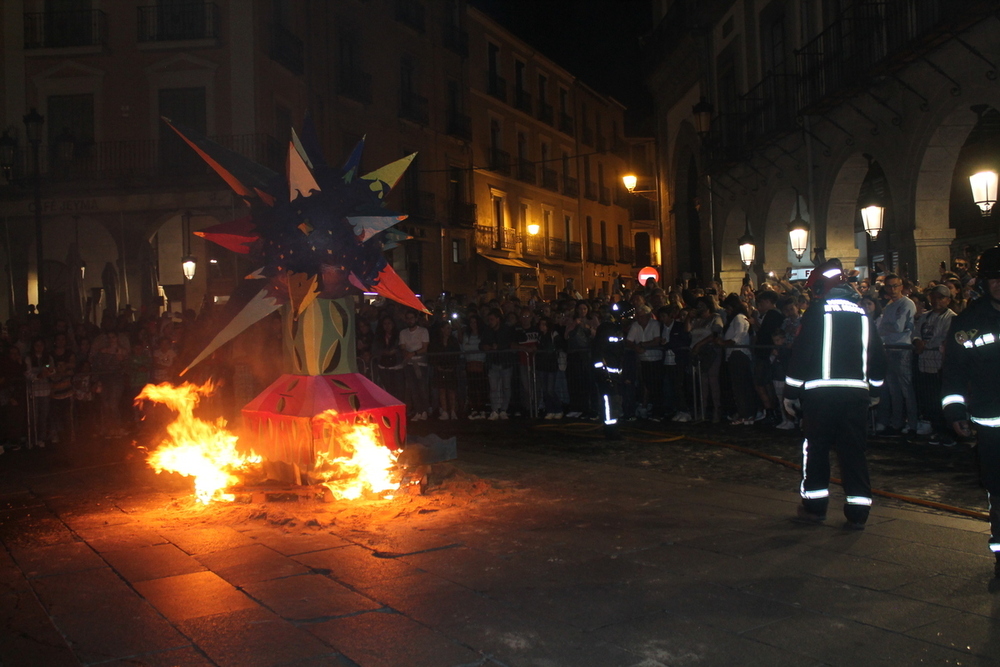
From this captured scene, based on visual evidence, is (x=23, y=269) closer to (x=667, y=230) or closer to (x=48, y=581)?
(x=667, y=230)

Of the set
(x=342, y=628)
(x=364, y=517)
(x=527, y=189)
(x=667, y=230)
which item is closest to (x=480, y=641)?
(x=342, y=628)

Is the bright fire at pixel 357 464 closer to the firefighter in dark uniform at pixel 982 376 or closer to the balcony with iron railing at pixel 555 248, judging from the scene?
the firefighter in dark uniform at pixel 982 376

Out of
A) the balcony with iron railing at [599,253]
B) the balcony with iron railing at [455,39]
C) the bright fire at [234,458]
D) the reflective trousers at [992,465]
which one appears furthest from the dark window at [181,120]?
the balcony with iron railing at [599,253]

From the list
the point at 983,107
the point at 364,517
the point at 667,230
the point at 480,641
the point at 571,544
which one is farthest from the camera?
the point at 667,230

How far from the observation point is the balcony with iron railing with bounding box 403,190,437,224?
3225 cm

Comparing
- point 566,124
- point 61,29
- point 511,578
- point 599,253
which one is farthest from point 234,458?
point 599,253

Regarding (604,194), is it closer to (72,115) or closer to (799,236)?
(72,115)

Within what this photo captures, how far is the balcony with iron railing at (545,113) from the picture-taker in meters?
42.9

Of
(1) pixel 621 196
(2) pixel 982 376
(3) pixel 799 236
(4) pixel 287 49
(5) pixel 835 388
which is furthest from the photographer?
(1) pixel 621 196

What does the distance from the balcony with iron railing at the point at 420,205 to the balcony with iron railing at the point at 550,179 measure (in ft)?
35.9

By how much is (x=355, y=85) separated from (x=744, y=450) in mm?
22940

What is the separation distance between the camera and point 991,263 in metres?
5.28

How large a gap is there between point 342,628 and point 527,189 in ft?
126

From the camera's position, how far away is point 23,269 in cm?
2400
